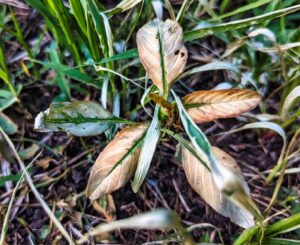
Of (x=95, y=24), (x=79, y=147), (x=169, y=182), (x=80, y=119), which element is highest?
(x=95, y=24)

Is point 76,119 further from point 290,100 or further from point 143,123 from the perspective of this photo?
point 290,100

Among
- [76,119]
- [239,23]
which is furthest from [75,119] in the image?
[239,23]

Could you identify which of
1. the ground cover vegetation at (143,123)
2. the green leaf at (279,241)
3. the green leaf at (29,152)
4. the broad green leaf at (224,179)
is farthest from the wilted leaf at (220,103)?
the green leaf at (29,152)

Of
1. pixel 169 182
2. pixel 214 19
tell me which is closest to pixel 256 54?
pixel 214 19

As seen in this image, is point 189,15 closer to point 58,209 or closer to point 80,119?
point 80,119

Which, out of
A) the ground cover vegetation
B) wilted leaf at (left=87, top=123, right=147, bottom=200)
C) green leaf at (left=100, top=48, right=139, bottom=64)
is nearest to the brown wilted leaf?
the ground cover vegetation

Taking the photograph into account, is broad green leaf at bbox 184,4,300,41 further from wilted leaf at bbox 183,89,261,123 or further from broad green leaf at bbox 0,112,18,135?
broad green leaf at bbox 0,112,18,135
